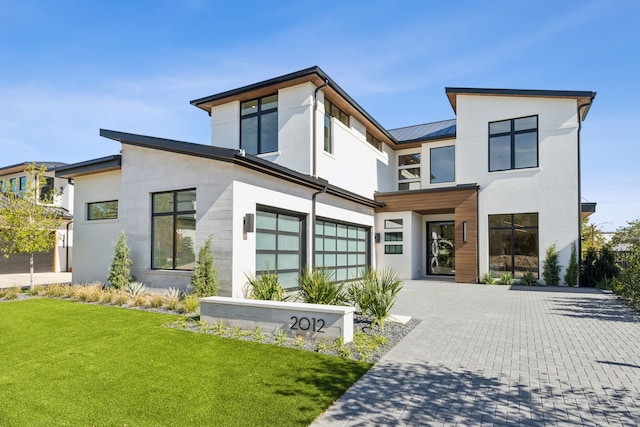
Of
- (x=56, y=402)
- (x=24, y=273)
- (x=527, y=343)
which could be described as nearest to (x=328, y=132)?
(x=527, y=343)

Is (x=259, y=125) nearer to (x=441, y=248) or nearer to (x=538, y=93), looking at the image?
(x=441, y=248)

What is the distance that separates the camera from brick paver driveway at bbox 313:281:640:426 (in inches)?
151

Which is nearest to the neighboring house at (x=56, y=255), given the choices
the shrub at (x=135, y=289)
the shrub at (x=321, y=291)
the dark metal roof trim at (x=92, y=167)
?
the dark metal roof trim at (x=92, y=167)

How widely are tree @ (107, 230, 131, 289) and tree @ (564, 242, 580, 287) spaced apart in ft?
53.8

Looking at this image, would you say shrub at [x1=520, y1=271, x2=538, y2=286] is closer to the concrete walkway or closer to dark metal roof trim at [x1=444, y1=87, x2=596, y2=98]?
dark metal roof trim at [x1=444, y1=87, x2=596, y2=98]

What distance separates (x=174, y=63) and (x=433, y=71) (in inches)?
339

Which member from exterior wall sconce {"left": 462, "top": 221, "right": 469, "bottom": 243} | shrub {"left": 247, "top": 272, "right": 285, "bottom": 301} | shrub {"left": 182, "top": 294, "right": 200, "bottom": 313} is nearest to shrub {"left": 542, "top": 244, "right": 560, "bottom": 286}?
exterior wall sconce {"left": 462, "top": 221, "right": 469, "bottom": 243}

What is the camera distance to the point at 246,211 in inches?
395

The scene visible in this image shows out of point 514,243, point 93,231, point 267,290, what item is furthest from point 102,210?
point 514,243

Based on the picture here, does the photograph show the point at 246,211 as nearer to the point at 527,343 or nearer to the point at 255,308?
the point at 255,308

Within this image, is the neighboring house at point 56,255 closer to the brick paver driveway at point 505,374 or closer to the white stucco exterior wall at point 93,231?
the white stucco exterior wall at point 93,231

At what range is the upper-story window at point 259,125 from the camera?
15266mm

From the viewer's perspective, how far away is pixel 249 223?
9.87 meters

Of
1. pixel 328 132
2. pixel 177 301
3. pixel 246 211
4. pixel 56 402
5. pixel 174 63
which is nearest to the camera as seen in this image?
pixel 56 402
